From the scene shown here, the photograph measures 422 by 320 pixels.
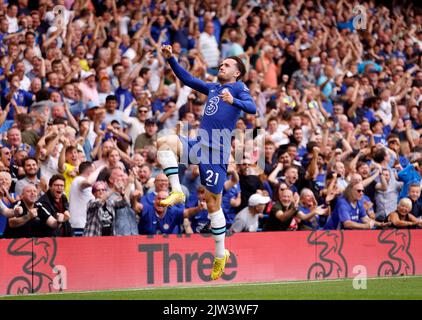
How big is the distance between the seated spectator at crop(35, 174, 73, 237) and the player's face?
11.9ft

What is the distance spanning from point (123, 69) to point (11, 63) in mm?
2543

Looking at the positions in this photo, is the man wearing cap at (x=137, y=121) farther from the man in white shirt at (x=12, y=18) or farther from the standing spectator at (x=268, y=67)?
the standing spectator at (x=268, y=67)

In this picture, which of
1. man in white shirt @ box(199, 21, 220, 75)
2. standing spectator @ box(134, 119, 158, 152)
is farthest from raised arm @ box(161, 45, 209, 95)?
man in white shirt @ box(199, 21, 220, 75)

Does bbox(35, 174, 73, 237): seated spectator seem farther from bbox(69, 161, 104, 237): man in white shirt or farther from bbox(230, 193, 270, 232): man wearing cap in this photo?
bbox(230, 193, 270, 232): man wearing cap

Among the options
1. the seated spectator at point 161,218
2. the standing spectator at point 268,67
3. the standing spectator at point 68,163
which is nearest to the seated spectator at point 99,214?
the seated spectator at point 161,218

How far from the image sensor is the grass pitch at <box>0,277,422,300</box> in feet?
42.7

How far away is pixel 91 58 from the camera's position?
19953 millimetres

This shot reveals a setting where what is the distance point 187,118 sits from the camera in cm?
1828

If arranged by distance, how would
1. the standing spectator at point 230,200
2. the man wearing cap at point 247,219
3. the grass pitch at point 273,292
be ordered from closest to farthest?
the grass pitch at point 273,292 < the man wearing cap at point 247,219 < the standing spectator at point 230,200

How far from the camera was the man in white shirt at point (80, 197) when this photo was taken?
14742mm

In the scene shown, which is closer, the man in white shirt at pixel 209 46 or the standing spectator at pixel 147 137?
the standing spectator at pixel 147 137

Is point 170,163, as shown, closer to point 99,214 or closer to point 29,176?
point 99,214

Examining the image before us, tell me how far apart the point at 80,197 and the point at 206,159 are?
12.0ft

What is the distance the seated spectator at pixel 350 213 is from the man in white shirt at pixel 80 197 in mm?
4977
